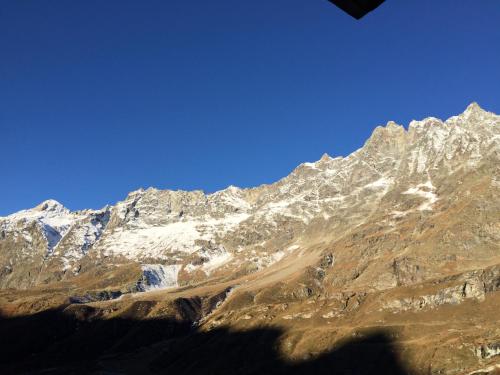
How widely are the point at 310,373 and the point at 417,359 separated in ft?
136

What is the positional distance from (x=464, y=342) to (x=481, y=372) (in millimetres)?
25869

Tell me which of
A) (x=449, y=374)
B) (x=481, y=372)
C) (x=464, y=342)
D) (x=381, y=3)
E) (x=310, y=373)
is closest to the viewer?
(x=381, y=3)

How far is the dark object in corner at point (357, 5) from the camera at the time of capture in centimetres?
616

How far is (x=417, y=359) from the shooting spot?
186m

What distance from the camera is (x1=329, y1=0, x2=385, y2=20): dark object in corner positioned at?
616cm

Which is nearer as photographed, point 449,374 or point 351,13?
point 351,13

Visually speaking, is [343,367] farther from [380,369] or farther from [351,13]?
[351,13]

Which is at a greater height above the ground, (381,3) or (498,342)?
(381,3)

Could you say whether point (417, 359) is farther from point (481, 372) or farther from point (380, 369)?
point (481, 372)

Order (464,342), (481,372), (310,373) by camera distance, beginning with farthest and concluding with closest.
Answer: (310,373), (464,342), (481,372)

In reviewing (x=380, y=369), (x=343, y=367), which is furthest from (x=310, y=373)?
(x=380, y=369)

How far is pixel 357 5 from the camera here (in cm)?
625

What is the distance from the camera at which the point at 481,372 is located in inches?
6319

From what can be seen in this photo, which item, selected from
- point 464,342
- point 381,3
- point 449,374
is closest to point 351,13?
point 381,3
